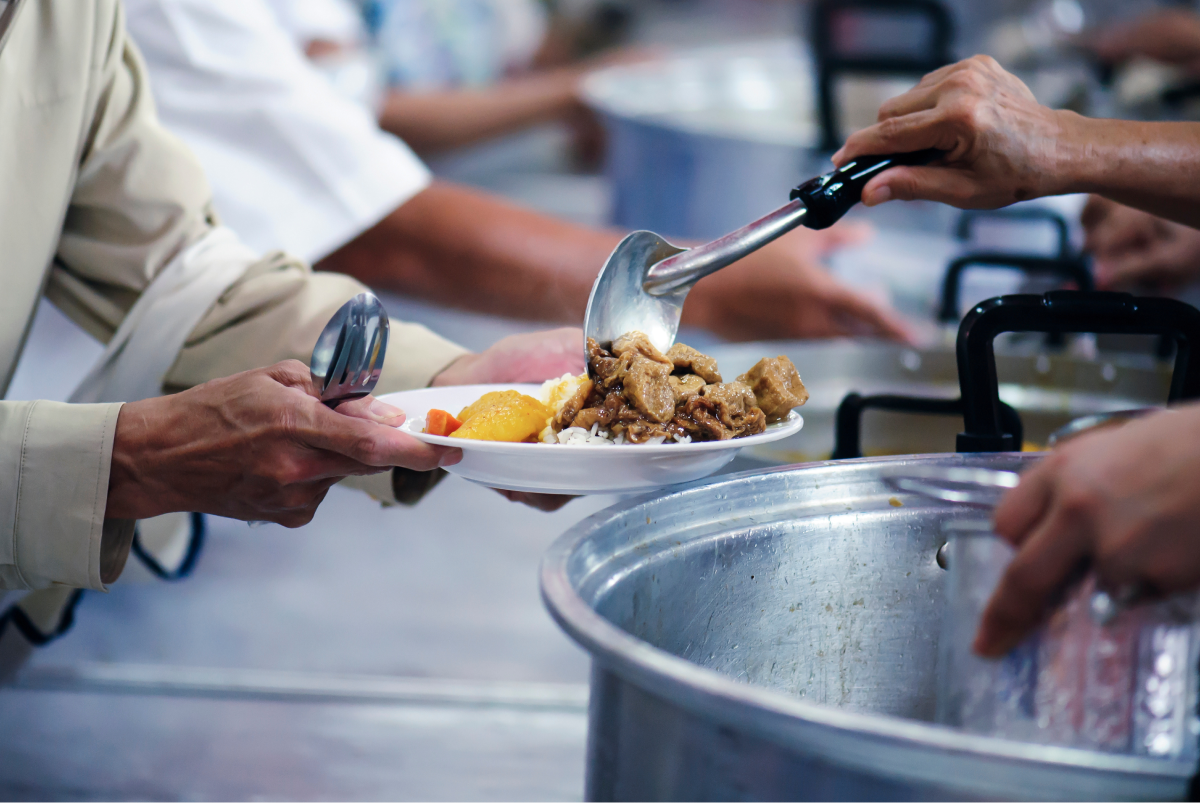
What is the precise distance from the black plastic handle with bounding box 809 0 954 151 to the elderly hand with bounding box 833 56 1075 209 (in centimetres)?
91

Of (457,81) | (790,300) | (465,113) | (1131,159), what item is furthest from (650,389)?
(457,81)

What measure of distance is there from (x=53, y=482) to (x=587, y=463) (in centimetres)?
42

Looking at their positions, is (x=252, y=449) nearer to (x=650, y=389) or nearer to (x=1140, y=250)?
(x=650, y=389)

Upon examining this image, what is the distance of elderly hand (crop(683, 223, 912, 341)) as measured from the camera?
4.82ft

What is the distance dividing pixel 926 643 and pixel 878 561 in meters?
0.07

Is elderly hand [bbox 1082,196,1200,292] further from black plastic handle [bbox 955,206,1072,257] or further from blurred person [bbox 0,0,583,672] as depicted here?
blurred person [bbox 0,0,583,672]

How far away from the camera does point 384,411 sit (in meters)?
0.69

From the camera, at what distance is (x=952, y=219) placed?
1.64 m

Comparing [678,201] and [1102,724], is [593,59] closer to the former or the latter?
[678,201]

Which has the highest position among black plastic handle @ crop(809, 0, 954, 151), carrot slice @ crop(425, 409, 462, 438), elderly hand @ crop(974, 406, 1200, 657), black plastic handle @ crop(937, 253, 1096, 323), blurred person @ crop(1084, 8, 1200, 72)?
blurred person @ crop(1084, 8, 1200, 72)

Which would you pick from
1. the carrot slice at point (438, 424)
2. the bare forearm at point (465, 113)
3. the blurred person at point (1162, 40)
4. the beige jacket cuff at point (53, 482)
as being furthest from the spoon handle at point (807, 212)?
the bare forearm at point (465, 113)

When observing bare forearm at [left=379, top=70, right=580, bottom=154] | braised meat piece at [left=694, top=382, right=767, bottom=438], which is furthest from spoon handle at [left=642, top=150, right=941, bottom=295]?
bare forearm at [left=379, top=70, right=580, bottom=154]

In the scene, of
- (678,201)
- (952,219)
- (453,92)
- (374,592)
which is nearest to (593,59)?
(453,92)

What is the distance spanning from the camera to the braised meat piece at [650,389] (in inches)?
26.5
